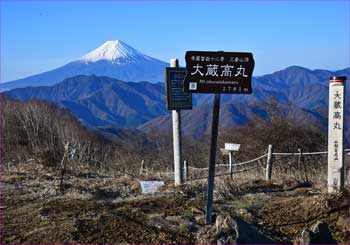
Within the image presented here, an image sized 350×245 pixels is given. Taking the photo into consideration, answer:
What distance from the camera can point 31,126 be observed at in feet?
84.0

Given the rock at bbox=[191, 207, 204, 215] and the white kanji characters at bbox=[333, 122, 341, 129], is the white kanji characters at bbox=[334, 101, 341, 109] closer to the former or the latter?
the white kanji characters at bbox=[333, 122, 341, 129]

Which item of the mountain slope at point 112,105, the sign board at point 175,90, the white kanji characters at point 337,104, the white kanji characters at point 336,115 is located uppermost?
the sign board at point 175,90

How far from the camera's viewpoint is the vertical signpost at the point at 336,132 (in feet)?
20.8

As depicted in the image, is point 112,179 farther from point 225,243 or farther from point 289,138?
point 289,138

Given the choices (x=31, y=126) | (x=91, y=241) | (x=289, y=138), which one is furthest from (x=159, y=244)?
(x=289, y=138)

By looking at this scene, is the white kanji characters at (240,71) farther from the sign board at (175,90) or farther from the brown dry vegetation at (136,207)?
the sign board at (175,90)

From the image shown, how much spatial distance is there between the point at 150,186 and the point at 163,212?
1525 mm

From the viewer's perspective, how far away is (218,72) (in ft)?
15.9

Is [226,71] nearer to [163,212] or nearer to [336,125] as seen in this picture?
[163,212]

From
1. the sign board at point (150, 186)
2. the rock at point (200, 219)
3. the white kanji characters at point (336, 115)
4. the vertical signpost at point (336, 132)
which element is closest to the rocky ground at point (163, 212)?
the rock at point (200, 219)

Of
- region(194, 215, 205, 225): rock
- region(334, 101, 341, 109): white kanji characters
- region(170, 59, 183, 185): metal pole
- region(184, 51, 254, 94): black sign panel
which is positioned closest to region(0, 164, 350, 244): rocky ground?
region(194, 215, 205, 225): rock

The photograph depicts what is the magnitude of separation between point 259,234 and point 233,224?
0.30 m

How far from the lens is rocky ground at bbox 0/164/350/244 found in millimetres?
4617

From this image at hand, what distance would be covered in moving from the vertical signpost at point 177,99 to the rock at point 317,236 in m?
3.15
